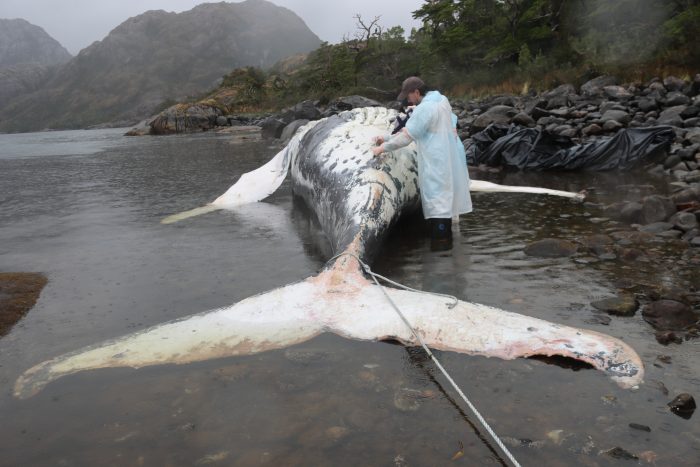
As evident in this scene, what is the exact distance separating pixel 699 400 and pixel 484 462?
126 centimetres

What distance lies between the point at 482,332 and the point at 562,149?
933 cm

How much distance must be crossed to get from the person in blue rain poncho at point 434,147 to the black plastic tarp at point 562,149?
5.68 metres

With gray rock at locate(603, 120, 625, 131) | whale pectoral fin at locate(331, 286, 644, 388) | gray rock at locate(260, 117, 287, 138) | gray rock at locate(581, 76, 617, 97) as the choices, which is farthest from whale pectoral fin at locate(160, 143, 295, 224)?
gray rock at locate(260, 117, 287, 138)

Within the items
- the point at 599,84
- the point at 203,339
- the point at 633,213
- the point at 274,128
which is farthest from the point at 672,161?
the point at 274,128

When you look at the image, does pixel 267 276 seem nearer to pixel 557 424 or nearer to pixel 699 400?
pixel 557 424

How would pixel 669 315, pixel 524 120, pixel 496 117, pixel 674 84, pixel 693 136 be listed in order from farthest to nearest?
pixel 674 84 → pixel 496 117 → pixel 524 120 → pixel 693 136 → pixel 669 315

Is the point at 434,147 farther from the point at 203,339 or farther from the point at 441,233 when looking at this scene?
the point at 203,339

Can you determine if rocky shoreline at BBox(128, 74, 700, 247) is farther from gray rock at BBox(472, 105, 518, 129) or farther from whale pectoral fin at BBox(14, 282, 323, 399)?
whale pectoral fin at BBox(14, 282, 323, 399)

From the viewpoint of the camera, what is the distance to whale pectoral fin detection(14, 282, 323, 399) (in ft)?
9.58

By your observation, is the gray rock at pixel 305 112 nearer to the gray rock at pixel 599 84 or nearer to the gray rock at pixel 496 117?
the gray rock at pixel 599 84

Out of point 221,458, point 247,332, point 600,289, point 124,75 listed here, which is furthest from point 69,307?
point 124,75

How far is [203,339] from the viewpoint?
3123 mm

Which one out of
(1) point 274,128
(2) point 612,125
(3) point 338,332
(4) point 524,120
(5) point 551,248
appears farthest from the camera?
(1) point 274,128

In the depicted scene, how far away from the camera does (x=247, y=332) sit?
3.22m
